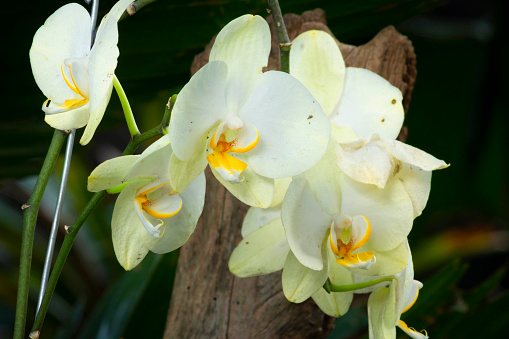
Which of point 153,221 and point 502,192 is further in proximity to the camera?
point 502,192

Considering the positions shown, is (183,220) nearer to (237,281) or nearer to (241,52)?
(241,52)

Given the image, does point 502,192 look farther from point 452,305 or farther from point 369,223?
point 369,223

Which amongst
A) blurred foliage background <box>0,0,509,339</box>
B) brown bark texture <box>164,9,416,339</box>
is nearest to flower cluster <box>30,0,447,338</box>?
brown bark texture <box>164,9,416,339</box>

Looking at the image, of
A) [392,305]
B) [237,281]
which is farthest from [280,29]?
[237,281]

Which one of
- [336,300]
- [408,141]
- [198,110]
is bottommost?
[408,141]

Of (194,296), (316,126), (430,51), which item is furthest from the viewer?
(430,51)

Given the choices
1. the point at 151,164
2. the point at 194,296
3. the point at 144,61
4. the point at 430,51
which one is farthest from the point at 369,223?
the point at 430,51

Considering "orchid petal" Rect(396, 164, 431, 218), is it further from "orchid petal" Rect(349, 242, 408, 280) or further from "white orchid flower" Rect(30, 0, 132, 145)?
"white orchid flower" Rect(30, 0, 132, 145)
